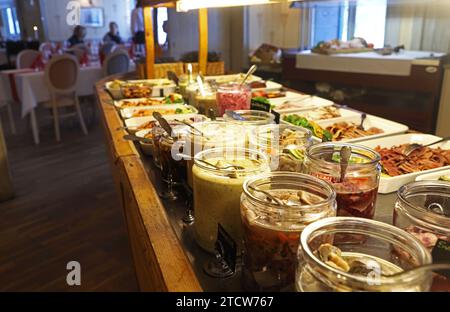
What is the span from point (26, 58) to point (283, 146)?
489 centimetres

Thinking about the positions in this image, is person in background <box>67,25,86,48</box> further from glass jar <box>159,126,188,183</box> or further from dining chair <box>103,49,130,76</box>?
glass jar <box>159,126,188,183</box>

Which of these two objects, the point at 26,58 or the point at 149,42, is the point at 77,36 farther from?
the point at 149,42

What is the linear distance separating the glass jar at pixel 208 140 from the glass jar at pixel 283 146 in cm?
4

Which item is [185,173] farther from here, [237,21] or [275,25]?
[237,21]

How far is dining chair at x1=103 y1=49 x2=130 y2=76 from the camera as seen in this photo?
4.51 meters

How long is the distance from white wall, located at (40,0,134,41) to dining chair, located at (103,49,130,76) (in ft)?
9.18

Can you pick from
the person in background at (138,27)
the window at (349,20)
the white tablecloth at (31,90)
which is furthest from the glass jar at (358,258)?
the person in background at (138,27)

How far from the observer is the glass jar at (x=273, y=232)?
0.58 metres

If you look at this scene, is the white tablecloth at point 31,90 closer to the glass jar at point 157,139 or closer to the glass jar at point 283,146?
the glass jar at point 157,139

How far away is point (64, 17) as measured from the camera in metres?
7.24

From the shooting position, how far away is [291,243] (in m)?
0.57

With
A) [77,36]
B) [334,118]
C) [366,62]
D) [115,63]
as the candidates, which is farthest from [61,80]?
[334,118]

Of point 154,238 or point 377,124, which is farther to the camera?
point 377,124

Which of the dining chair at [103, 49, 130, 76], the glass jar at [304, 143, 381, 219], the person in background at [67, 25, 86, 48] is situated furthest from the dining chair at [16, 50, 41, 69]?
the glass jar at [304, 143, 381, 219]
